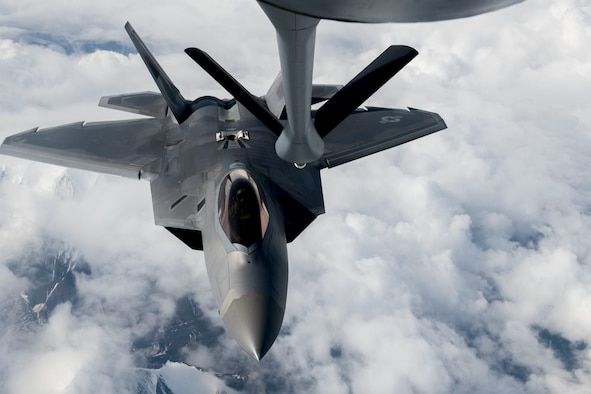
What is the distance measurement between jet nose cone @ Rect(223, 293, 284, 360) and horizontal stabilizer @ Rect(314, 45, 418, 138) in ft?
17.2

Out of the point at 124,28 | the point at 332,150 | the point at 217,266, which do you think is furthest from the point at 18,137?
the point at 332,150

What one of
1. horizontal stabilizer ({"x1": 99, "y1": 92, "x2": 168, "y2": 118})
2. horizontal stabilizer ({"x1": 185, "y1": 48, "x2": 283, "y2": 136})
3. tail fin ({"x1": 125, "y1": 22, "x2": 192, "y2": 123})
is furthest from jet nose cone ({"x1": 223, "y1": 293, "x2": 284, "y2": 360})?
horizontal stabilizer ({"x1": 99, "y1": 92, "x2": 168, "y2": 118})

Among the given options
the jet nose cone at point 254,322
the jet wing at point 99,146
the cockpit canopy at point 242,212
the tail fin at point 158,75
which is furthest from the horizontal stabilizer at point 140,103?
the jet nose cone at point 254,322

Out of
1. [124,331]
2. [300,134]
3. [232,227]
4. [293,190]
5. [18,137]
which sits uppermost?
[300,134]

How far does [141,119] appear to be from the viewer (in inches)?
792

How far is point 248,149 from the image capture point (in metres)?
16.2

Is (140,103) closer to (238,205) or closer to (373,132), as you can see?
(373,132)

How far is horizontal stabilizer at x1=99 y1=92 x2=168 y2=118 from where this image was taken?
20344 mm

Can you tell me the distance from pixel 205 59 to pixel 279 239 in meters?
6.42

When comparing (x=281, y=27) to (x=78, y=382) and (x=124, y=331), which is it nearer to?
(x=78, y=382)

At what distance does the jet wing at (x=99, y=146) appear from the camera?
17.0 metres

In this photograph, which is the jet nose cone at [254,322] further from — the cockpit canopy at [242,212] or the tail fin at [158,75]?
the tail fin at [158,75]

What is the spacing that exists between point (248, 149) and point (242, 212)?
4.95m

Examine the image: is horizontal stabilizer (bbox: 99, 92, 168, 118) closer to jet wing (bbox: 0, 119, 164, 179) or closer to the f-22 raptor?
the f-22 raptor
